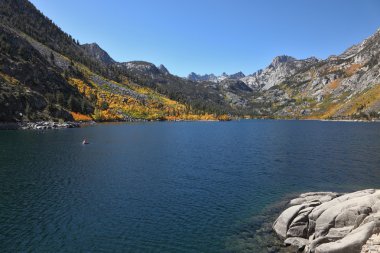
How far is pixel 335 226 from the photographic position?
3391cm

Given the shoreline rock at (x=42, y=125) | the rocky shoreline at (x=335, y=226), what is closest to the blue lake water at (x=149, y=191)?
the rocky shoreline at (x=335, y=226)

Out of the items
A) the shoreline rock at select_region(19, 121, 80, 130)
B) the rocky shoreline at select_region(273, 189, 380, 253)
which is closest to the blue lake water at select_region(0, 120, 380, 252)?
the rocky shoreline at select_region(273, 189, 380, 253)

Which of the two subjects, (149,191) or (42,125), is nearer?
(149,191)


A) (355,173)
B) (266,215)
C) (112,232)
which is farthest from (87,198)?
(355,173)

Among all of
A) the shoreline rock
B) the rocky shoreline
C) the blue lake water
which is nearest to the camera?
the rocky shoreline

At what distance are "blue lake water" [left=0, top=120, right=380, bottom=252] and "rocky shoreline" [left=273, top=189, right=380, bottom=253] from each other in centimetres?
572

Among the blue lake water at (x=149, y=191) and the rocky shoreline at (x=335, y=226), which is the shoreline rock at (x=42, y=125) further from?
the rocky shoreline at (x=335, y=226)

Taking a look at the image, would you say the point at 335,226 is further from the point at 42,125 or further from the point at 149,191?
the point at 42,125

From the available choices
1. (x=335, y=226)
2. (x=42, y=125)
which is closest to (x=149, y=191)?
(x=335, y=226)

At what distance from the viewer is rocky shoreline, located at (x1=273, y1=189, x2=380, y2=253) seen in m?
29.5

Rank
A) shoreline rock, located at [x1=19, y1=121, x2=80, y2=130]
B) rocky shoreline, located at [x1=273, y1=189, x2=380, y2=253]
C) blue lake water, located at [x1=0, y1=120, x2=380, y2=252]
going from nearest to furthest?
rocky shoreline, located at [x1=273, y1=189, x2=380, y2=253], blue lake water, located at [x1=0, y1=120, x2=380, y2=252], shoreline rock, located at [x1=19, y1=121, x2=80, y2=130]

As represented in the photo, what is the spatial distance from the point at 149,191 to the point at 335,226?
32.3 m

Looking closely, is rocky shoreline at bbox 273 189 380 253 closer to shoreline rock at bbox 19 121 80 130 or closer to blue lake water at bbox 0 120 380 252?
blue lake water at bbox 0 120 380 252

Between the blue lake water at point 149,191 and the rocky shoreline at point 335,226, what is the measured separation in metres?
5.72
